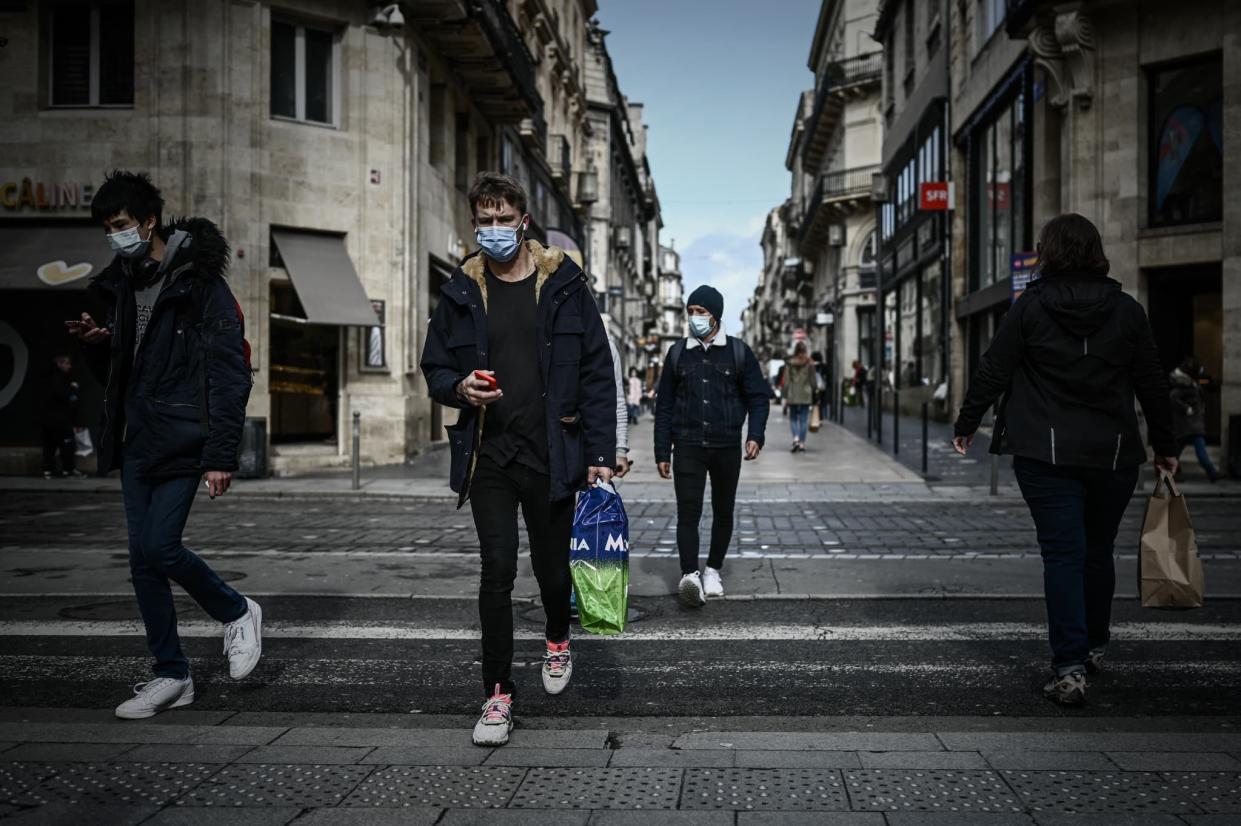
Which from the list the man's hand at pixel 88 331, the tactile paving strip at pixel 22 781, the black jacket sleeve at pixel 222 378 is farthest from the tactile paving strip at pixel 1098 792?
the man's hand at pixel 88 331

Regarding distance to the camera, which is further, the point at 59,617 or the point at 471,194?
the point at 59,617

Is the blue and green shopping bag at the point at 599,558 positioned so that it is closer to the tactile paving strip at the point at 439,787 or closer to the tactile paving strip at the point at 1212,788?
the tactile paving strip at the point at 439,787

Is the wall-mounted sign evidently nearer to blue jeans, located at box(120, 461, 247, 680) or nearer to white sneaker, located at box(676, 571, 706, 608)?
white sneaker, located at box(676, 571, 706, 608)

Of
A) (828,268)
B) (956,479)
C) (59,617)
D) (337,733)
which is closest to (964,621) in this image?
(337,733)

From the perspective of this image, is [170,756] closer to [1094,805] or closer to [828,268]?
[1094,805]

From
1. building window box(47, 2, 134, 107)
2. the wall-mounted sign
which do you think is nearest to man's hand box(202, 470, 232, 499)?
the wall-mounted sign

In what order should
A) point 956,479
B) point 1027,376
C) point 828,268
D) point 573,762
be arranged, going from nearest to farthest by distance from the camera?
1. point 573,762
2. point 1027,376
3. point 956,479
4. point 828,268

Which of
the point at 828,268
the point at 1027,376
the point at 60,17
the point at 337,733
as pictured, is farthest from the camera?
the point at 828,268

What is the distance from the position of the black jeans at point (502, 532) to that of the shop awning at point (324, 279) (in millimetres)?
13784

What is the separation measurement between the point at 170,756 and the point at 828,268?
55871 mm

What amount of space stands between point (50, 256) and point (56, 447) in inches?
110

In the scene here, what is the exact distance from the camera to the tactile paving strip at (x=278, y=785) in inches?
133

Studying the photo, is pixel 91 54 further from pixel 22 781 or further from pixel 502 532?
pixel 22 781

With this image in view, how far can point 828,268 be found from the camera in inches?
2275
